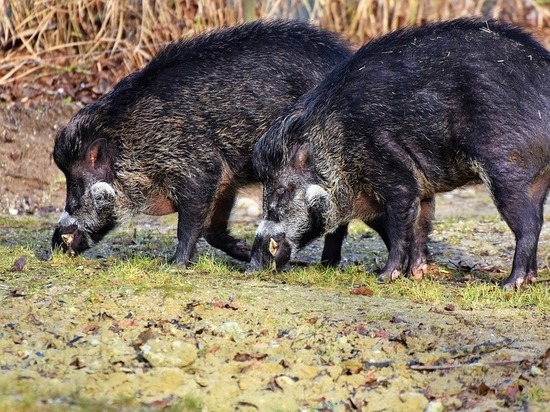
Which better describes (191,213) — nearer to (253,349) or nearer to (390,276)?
(390,276)

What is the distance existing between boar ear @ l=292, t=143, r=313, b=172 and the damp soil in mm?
1009

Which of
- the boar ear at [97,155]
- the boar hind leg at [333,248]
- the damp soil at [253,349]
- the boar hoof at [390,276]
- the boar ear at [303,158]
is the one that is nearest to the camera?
the damp soil at [253,349]

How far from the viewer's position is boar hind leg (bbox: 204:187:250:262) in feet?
29.1

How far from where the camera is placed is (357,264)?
870 centimetres

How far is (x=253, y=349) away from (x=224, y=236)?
3.19 metres

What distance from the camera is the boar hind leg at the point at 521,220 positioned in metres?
7.27

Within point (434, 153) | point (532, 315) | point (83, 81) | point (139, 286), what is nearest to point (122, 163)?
point (139, 286)

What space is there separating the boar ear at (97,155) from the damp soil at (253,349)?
118 cm

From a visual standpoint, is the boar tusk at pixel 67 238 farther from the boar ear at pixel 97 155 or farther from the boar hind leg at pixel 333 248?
the boar hind leg at pixel 333 248

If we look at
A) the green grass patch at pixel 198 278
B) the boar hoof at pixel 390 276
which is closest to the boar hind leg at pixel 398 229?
the boar hoof at pixel 390 276

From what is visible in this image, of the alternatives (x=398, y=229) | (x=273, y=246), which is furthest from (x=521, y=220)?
(x=273, y=246)

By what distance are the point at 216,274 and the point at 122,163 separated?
1303 millimetres

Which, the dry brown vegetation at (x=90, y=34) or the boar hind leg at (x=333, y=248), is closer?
the boar hind leg at (x=333, y=248)

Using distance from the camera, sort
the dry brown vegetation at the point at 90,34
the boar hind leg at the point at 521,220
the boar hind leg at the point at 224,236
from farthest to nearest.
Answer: the dry brown vegetation at the point at 90,34 → the boar hind leg at the point at 224,236 → the boar hind leg at the point at 521,220
